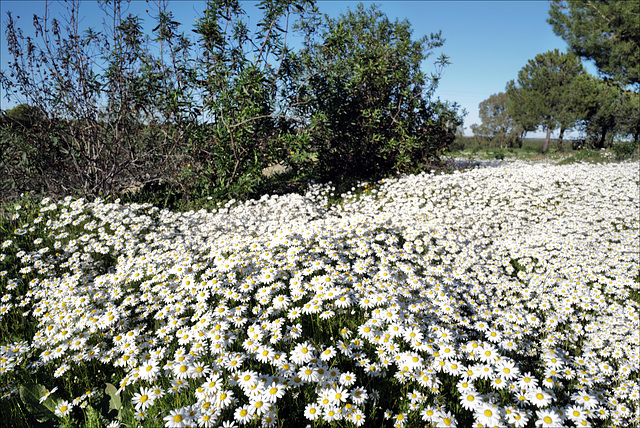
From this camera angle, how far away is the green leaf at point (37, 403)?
2.43 meters

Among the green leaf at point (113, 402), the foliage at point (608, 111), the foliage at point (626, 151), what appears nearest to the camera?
the green leaf at point (113, 402)

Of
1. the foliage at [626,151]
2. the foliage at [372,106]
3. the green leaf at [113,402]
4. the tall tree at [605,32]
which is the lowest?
the green leaf at [113,402]

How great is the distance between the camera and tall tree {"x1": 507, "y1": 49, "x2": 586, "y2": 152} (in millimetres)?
28203

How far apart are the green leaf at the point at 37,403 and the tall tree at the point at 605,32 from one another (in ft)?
94.9

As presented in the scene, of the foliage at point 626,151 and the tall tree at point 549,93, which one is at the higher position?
the tall tree at point 549,93

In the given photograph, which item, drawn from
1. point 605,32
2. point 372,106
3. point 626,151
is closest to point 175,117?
point 372,106

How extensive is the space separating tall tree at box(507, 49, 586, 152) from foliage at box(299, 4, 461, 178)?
24862 mm

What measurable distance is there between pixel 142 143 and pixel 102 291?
231 inches

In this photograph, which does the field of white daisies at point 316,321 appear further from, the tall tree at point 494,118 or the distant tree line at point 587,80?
the tall tree at point 494,118

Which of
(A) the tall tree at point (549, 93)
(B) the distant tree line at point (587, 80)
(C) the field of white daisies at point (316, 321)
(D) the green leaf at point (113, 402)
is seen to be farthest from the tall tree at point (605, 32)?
(D) the green leaf at point (113, 402)

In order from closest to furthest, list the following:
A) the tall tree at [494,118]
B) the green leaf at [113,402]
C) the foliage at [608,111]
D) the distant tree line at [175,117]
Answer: the green leaf at [113,402]
the distant tree line at [175,117]
the foliage at [608,111]
the tall tree at [494,118]

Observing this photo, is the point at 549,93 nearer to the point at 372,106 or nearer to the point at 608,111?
the point at 608,111

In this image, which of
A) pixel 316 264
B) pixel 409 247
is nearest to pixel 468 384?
pixel 316 264

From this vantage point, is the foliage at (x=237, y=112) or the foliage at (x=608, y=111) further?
the foliage at (x=608, y=111)
